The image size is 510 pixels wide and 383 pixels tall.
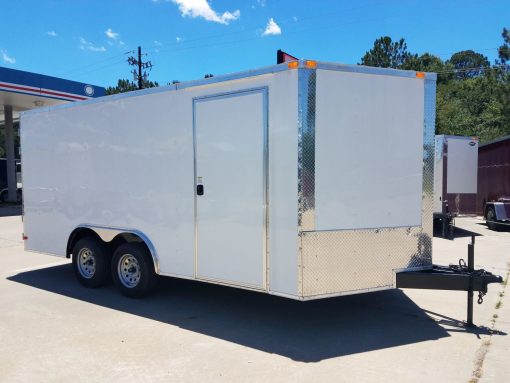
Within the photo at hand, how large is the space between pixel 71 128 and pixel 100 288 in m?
2.41

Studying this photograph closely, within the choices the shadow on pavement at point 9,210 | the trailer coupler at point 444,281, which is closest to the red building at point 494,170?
the trailer coupler at point 444,281

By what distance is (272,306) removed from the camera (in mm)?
5820

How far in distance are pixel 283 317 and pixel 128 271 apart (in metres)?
2.28

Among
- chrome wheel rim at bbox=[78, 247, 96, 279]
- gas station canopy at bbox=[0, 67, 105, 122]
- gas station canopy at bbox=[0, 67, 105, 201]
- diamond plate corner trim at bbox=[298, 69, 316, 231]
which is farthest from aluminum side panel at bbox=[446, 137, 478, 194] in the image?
gas station canopy at bbox=[0, 67, 105, 122]

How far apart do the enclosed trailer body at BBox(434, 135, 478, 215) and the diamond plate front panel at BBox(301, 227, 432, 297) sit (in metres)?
8.63

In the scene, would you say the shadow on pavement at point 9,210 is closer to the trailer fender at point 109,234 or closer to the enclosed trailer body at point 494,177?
the trailer fender at point 109,234

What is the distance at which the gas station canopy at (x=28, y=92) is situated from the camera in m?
19.2

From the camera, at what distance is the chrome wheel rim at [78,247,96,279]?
22.0 ft

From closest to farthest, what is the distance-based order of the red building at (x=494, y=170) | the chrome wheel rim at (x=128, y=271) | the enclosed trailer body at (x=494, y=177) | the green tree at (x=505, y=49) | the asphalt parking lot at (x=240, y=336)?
the asphalt parking lot at (x=240, y=336), the chrome wheel rim at (x=128, y=271), the enclosed trailer body at (x=494, y=177), the red building at (x=494, y=170), the green tree at (x=505, y=49)

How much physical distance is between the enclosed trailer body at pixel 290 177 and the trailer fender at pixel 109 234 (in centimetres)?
3

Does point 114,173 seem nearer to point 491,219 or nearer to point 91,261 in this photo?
point 91,261

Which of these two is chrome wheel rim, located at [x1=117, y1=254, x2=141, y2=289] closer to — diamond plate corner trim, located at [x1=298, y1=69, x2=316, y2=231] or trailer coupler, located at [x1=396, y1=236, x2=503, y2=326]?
diamond plate corner trim, located at [x1=298, y1=69, x2=316, y2=231]

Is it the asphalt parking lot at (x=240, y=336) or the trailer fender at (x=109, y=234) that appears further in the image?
the trailer fender at (x=109, y=234)

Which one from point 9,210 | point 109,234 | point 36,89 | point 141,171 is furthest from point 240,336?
point 9,210
